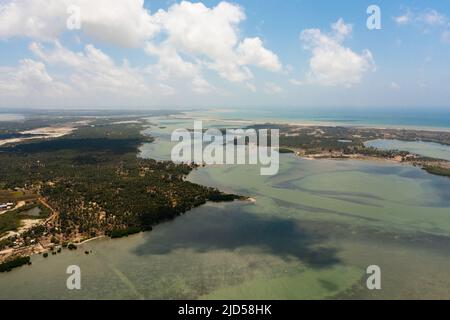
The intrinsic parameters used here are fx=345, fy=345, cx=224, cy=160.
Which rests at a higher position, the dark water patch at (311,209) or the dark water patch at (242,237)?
the dark water patch at (311,209)

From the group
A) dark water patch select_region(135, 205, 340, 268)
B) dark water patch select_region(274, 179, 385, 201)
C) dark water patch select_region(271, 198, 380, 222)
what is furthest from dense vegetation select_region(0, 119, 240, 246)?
dark water patch select_region(274, 179, 385, 201)

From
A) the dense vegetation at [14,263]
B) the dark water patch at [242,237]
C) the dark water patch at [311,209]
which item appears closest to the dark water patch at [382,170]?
the dark water patch at [311,209]

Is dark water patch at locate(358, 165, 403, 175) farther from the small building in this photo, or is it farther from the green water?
the small building

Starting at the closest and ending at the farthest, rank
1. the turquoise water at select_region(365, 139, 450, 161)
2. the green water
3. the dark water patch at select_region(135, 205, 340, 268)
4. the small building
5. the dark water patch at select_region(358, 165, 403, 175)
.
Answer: the green water → the dark water patch at select_region(135, 205, 340, 268) → the small building → the dark water patch at select_region(358, 165, 403, 175) → the turquoise water at select_region(365, 139, 450, 161)

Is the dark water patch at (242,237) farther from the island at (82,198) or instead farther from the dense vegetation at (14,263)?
the dense vegetation at (14,263)

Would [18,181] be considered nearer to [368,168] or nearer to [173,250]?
A: [173,250]

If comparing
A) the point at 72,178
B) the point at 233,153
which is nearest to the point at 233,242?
the point at 72,178

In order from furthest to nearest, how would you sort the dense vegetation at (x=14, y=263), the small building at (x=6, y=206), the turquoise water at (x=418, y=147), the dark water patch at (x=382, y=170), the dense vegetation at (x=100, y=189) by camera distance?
1. the turquoise water at (x=418, y=147)
2. the dark water patch at (x=382, y=170)
3. the small building at (x=6, y=206)
4. the dense vegetation at (x=100, y=189)
5. the dense vegetation at (x=14, y=263)
